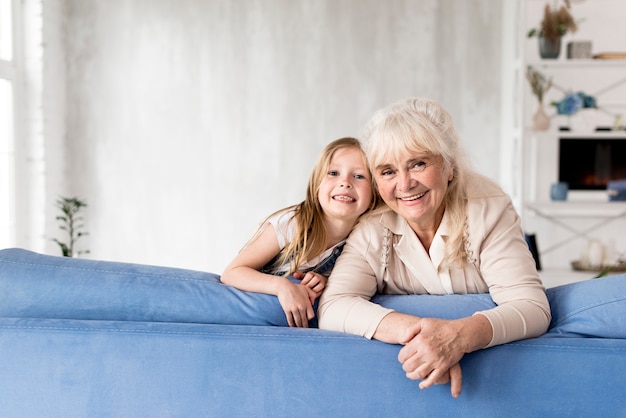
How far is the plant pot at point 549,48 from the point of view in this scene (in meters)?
5.11

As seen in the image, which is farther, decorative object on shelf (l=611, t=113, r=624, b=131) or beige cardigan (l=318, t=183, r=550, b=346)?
decorative object on shelf (l=611, t=113, r=624, b=131)

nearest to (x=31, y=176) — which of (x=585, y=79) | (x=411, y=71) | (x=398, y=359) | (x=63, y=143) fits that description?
(x=63, y=143)

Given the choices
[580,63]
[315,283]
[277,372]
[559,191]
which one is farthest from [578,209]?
[277,372]

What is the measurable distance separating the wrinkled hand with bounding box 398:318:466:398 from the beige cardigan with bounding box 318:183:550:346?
0.11m

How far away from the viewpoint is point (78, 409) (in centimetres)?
143

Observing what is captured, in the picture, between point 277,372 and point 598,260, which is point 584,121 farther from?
point 277,372

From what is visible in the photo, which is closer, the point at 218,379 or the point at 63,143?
the point at 218,379

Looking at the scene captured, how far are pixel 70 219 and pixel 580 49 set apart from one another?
152 inches

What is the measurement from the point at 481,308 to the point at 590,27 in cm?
450

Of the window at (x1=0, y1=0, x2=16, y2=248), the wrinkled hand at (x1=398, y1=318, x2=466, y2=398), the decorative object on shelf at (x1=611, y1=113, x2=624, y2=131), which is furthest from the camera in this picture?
the decorative object on shelf at (x1=611, y1=113, x2=624, y2=131)

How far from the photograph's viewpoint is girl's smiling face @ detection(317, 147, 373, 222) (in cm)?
210

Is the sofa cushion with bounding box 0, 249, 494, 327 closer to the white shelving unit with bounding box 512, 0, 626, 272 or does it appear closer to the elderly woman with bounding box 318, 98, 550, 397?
the elderly woman with bounding box 318, 98, 550, 397

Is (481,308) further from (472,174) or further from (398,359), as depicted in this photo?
(472,174)

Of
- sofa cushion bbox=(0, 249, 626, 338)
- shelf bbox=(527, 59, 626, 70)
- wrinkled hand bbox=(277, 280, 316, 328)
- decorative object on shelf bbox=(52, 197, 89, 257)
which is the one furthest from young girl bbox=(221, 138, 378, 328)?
decorative object on shelf bbox=(52, 197, 89, 257)
